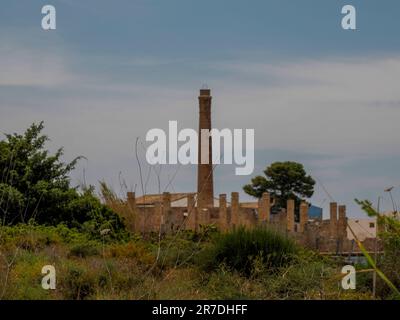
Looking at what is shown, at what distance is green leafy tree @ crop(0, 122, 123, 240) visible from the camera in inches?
687

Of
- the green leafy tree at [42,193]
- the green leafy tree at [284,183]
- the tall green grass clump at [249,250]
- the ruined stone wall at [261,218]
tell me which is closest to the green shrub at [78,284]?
the tall green grass clump at [249,250]

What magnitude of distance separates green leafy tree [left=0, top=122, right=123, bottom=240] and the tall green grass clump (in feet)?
15.9


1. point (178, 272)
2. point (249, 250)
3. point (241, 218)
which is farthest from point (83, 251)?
point (241, 218)

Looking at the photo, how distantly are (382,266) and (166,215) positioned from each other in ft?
47.7

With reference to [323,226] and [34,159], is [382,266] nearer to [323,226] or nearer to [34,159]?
[34,159]

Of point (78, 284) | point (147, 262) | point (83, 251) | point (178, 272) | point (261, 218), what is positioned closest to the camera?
point (78, 284)

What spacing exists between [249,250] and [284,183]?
38.2 metres

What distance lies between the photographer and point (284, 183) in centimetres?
5031

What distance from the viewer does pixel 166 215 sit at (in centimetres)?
2508

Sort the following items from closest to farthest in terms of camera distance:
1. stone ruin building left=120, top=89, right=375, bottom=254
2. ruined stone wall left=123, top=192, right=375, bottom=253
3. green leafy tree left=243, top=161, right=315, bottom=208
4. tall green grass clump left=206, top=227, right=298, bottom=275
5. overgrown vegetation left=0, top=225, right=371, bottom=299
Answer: overgrown vegetation left=0, top=225, right=371, bottom=299
tall green grass clump left=206, top=227, right=298, bottom=275
stone ruin building left=120, top=89, right=375, bottom=254
ruined stone wall left=123, top=192, right=375, bottom=253
green leafy tree left=243, top=161, right=315, bottom=208

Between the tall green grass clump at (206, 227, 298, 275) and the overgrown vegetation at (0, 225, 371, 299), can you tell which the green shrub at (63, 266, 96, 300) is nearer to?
the overgrown vegetation at (0, 225, 371, 299)

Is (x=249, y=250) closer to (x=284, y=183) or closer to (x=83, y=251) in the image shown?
(x=83, y=251)

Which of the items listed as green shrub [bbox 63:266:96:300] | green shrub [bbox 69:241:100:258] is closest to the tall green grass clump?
green shrub [bbox 63:266:96:300]
